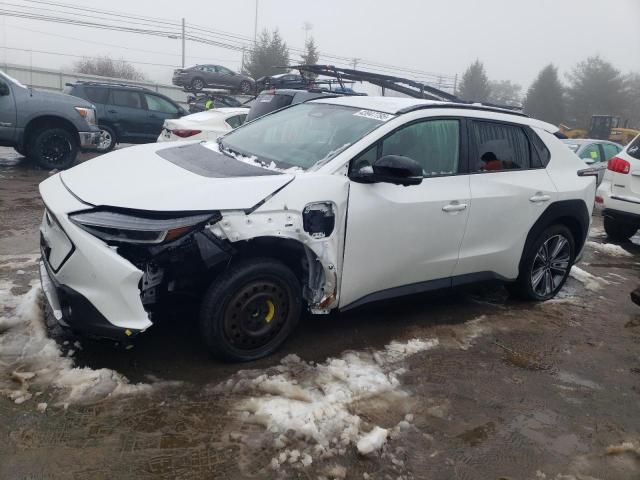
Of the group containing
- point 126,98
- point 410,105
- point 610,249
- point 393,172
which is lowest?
point 610,249

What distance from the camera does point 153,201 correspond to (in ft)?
9.58

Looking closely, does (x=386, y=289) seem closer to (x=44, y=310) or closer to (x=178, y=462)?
(x=178, y=462)

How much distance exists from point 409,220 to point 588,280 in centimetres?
326

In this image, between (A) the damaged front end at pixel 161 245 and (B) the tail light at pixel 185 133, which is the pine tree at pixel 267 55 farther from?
(A) the damaged front end at pixel 161 245

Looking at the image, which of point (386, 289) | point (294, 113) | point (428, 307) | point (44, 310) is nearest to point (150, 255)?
point (44, 310)

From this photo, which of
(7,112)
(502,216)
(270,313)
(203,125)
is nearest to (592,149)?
(203,125)

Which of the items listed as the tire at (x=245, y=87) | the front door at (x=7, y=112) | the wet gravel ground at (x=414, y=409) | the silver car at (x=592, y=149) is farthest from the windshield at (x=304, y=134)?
the tire at (x=245, y=87)

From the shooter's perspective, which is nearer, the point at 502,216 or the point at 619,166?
the point at 502,216

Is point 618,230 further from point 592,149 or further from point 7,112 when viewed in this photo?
point 7,112

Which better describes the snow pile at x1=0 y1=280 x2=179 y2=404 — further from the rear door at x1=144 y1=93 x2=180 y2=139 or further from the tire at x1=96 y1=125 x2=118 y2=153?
the rear door at x1=144 y1=93 x2=180 y2=139

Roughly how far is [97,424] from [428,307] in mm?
2877

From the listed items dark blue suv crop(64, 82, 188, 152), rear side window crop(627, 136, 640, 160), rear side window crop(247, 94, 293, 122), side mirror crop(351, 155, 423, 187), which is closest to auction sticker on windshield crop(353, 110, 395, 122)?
side mirror crop(351, 155, 423, 187)

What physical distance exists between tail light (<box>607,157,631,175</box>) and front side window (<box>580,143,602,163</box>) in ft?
13.0

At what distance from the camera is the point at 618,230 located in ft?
26.9
